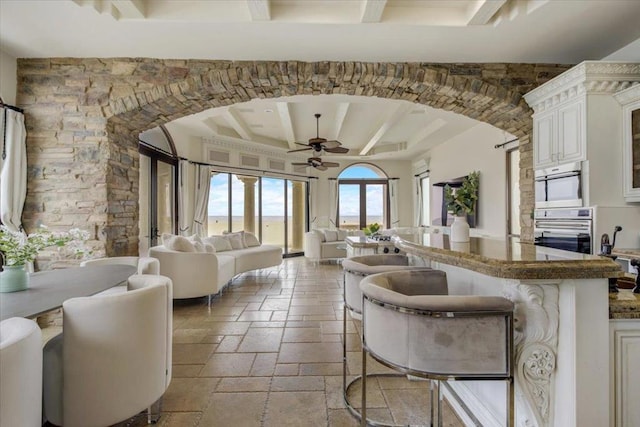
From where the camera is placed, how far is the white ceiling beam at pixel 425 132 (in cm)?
611

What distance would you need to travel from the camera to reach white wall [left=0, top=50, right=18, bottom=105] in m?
3.14

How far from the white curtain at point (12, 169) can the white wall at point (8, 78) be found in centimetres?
20

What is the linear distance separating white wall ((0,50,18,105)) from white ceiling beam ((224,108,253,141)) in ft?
8.62

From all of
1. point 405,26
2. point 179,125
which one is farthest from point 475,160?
point 179,125

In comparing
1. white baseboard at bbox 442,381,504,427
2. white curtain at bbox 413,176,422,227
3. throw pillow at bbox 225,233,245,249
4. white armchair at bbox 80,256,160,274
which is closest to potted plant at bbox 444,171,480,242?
white baseboard at bbox 442,381,504,427

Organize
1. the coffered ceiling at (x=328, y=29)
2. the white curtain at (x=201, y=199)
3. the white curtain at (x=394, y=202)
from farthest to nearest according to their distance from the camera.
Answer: the white curtain at (x=394, y=202) < the white curtain at (x=201, y=199) < the coffered ceiling at (x=328, y=29)

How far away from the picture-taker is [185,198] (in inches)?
256

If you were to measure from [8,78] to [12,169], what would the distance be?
99 cm

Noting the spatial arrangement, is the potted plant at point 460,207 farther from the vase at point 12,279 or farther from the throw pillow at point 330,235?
the throw pillow at point 330,235

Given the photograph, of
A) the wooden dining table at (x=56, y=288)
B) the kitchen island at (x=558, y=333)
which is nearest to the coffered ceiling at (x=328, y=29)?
the wooden dining table at (x=56, y=288)

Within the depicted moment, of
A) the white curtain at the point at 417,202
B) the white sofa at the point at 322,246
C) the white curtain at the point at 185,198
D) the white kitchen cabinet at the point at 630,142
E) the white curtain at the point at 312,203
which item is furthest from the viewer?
the white curtain at the point at 312,203

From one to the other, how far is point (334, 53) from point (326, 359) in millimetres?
2948

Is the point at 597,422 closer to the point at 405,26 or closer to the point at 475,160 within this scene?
the point at 405,26

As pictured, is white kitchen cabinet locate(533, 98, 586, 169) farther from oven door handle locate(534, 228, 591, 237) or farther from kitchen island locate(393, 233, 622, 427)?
kitchen island locate(393, 233, 622, 427)
